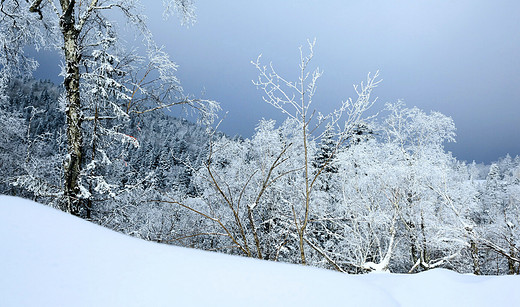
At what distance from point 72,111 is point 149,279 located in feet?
12.4

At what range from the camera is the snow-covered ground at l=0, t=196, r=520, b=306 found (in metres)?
0.73

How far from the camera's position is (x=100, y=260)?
2.91 feet

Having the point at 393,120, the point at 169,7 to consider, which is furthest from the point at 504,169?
the point at 169,7

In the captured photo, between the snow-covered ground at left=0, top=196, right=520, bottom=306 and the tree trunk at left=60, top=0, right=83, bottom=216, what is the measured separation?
2.78 meters

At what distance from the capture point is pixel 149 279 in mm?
828

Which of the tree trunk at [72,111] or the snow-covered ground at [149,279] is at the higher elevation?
the tree trunk at [72,111]

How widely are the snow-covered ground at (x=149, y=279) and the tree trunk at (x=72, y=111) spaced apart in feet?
9.12

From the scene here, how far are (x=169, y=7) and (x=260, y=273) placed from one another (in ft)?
17.7

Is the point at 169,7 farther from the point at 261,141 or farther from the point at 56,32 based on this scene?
the point at 261,141

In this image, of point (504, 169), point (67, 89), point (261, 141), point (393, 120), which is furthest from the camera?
point (504, 169)

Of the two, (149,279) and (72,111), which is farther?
(72,111)

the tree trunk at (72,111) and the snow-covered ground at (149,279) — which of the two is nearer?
the snow-covered ground at (149,279)

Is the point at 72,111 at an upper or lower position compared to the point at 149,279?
upper

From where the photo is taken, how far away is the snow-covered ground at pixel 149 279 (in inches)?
28.6
